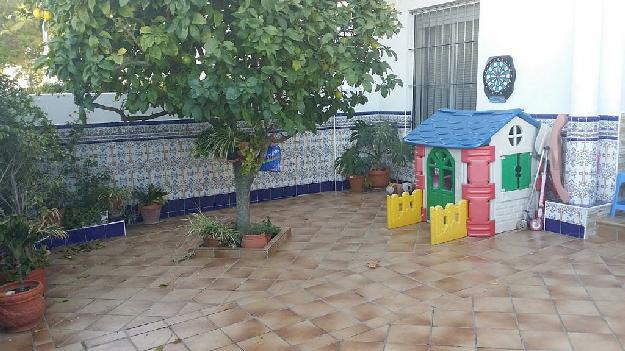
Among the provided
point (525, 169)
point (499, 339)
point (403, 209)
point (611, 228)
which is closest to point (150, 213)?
point (403, 209)

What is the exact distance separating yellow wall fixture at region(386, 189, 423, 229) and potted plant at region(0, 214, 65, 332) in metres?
3.98

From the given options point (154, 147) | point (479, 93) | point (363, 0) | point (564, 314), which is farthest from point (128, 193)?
point (564, 314)

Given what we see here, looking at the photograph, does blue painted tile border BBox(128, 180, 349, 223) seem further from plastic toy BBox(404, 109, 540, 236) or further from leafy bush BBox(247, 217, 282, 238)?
plastic toy BBox(404, 109, 540, 236)

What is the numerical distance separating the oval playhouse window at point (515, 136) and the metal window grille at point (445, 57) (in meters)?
1.70

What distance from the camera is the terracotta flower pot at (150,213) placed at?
25.2 ft

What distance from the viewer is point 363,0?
5613 millimetres

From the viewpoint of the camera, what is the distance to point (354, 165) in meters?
9.40

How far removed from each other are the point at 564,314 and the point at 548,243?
199 cm

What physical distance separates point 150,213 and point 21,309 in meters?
3.50

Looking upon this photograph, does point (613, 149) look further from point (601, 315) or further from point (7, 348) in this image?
point (7, 348)

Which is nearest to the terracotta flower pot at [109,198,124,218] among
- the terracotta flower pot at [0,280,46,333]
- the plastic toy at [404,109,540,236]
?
the terracotta flower pot at [0,280,46,333]

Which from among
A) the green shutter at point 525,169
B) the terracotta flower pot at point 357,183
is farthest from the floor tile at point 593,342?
the terracotta flower pot at point 357,183

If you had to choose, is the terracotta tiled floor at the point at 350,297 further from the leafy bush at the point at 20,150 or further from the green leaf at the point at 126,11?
the green leaf at the point at 126,11

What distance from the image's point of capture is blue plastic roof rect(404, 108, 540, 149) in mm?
6270
